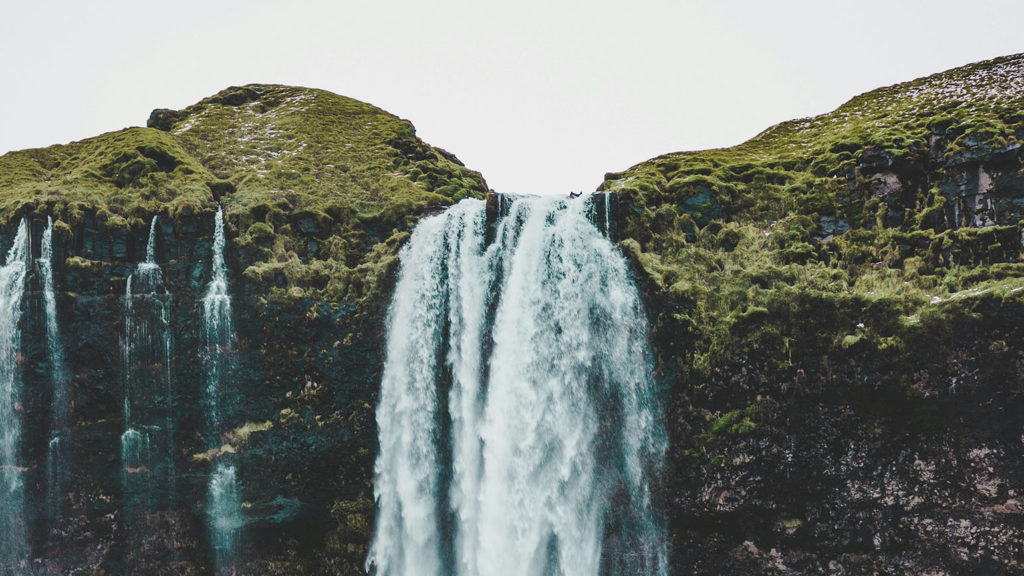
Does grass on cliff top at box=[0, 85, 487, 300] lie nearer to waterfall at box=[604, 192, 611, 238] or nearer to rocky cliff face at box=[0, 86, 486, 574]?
rocky cliff face at box=[0, 86, 486, 574]

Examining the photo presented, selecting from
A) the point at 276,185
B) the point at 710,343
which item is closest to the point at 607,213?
the point at 710,343

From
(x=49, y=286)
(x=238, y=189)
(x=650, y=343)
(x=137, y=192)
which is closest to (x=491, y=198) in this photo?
(x=650, y=343)

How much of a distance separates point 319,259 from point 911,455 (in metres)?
18.6

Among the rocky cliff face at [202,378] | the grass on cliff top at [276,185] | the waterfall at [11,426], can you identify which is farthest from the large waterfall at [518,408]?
the waterfall at [11,426]

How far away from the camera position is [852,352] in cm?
1641

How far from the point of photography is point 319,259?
70.0 feet

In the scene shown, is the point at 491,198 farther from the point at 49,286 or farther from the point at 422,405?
the point at 49,286

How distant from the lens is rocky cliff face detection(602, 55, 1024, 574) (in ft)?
49.7

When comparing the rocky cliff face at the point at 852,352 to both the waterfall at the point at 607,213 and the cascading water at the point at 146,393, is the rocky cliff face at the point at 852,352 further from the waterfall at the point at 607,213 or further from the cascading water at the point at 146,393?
the cascading water at the point at 146,393

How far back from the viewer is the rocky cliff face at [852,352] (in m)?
15.2

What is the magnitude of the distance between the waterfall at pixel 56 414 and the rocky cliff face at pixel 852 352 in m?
18.3

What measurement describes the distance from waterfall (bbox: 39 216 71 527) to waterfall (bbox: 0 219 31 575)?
0.77 metres

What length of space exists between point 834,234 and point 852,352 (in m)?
5.24

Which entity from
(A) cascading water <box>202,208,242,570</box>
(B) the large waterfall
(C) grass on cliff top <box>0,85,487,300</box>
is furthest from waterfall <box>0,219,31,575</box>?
(B) the large waterfall
